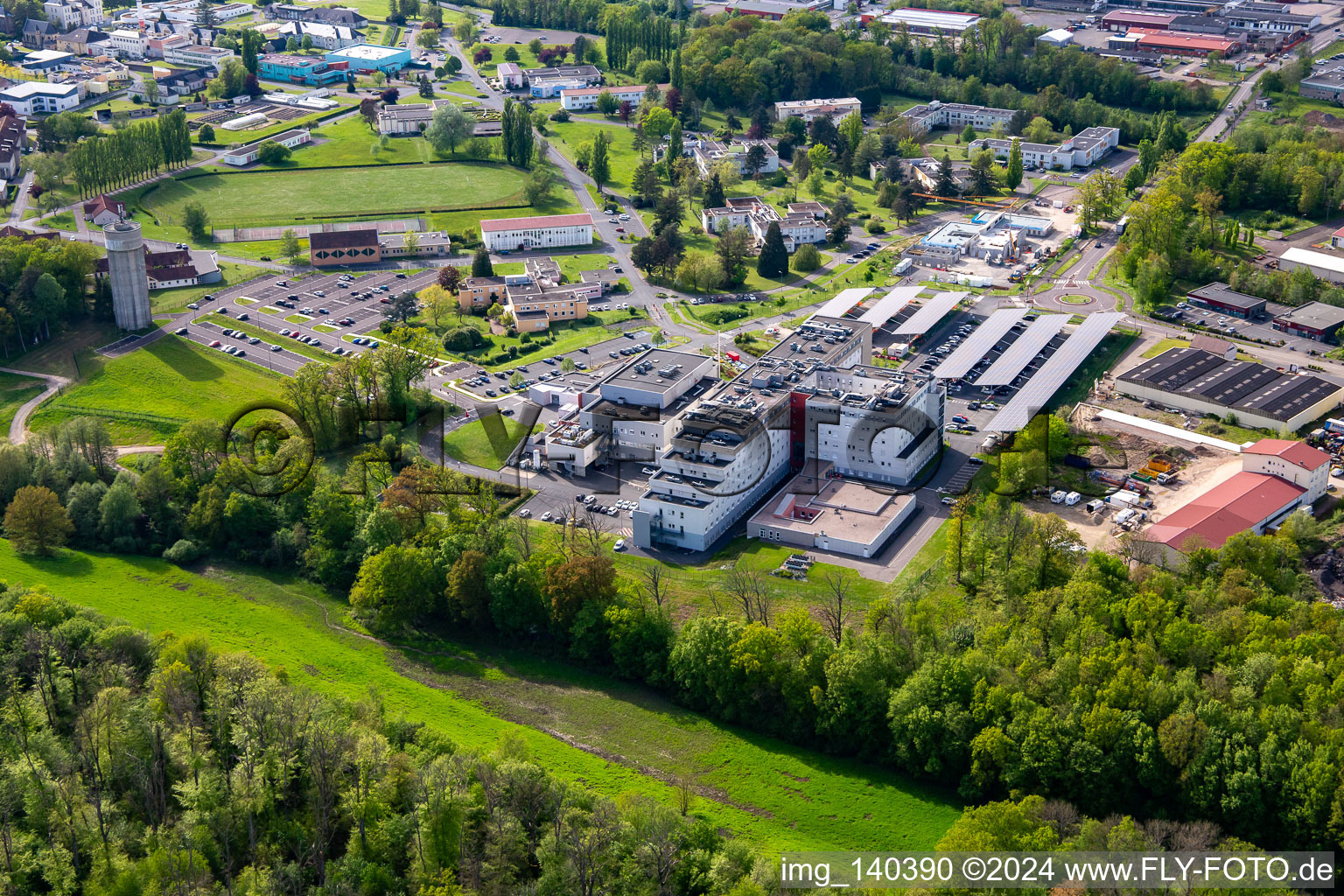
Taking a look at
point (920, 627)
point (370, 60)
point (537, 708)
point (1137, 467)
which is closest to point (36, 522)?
point (537, 708)

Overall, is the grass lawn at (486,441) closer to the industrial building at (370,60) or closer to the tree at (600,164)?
the tree at (600,164)

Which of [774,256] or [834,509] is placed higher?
[774,256]

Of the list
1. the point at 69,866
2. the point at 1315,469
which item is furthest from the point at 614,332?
the point at 69,866

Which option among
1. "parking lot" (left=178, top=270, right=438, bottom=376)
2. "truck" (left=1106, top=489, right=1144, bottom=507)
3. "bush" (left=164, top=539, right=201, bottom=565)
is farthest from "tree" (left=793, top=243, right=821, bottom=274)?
"bush" (left=164, top=539, right=201, bottom=565)

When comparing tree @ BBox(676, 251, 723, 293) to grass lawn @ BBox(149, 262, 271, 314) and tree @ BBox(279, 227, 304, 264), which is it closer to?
tree @ BBox(279, 227, 304, 264)

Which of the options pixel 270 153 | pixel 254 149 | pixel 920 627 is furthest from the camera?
pixel 254 149

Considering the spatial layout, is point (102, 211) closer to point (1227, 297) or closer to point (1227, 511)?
point (1227, 297)

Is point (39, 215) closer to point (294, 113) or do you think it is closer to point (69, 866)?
point (294, 113)
